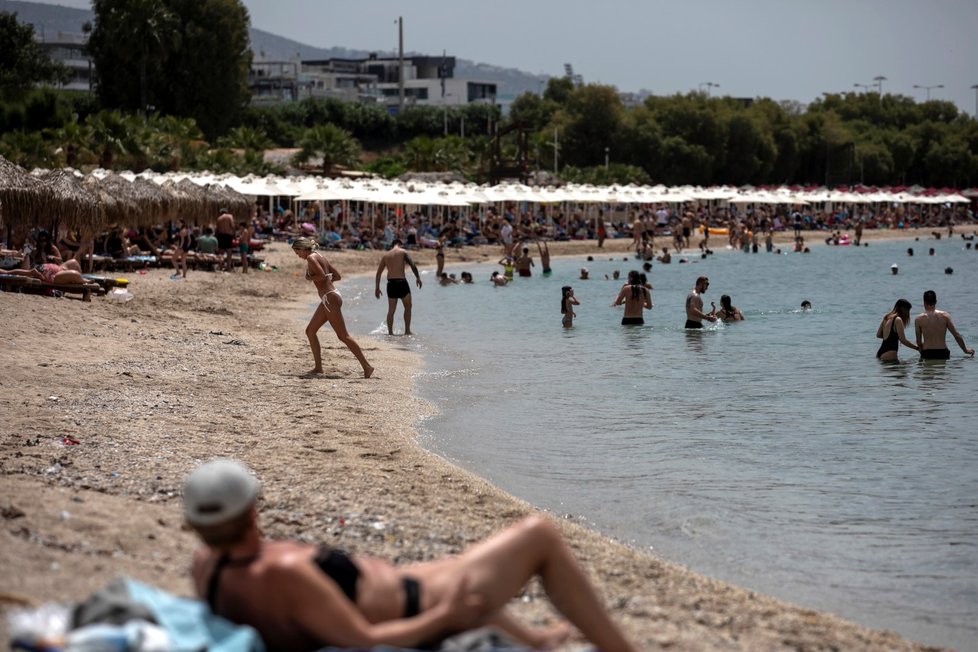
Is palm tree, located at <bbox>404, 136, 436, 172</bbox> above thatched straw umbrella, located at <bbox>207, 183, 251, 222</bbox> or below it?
above

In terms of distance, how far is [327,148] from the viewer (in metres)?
51.9

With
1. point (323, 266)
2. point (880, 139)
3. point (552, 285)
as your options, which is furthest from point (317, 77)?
point (323, 266)

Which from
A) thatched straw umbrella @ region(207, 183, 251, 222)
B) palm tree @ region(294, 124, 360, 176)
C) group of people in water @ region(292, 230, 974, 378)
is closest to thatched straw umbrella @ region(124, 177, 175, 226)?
thatched straw umbrella @ region(207, 183, 251, 222)

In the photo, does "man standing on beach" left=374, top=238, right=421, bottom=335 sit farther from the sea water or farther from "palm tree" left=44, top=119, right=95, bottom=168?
"palm tree" left=44, top=119, right=95, bottom=168

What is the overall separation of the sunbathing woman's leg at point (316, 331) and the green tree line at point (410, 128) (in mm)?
23615

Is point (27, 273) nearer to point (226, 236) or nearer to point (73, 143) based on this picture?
point (226, 236)

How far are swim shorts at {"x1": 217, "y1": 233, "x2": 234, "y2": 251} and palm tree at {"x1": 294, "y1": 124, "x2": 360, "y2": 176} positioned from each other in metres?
24.0

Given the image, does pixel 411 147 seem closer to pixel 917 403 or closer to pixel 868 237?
pixel 868 237

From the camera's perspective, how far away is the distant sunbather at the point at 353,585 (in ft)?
12.2

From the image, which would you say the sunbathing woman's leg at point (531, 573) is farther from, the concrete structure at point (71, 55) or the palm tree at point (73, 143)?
the concrete structure at point (71, 55)

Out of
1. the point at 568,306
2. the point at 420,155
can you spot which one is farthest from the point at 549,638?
the point at 420,155

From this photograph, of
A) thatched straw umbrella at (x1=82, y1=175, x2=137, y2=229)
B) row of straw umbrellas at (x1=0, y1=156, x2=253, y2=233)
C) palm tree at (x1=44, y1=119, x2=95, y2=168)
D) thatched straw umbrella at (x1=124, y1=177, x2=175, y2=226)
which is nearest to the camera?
row of straw umbrellas at (x1=0, y1=156, x2=253, y2=233)

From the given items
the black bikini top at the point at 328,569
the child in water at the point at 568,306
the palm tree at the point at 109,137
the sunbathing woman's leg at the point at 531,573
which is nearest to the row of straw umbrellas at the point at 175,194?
the palm tree at the point at 109,137

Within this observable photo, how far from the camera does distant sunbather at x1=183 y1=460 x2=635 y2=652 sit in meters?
3.73
